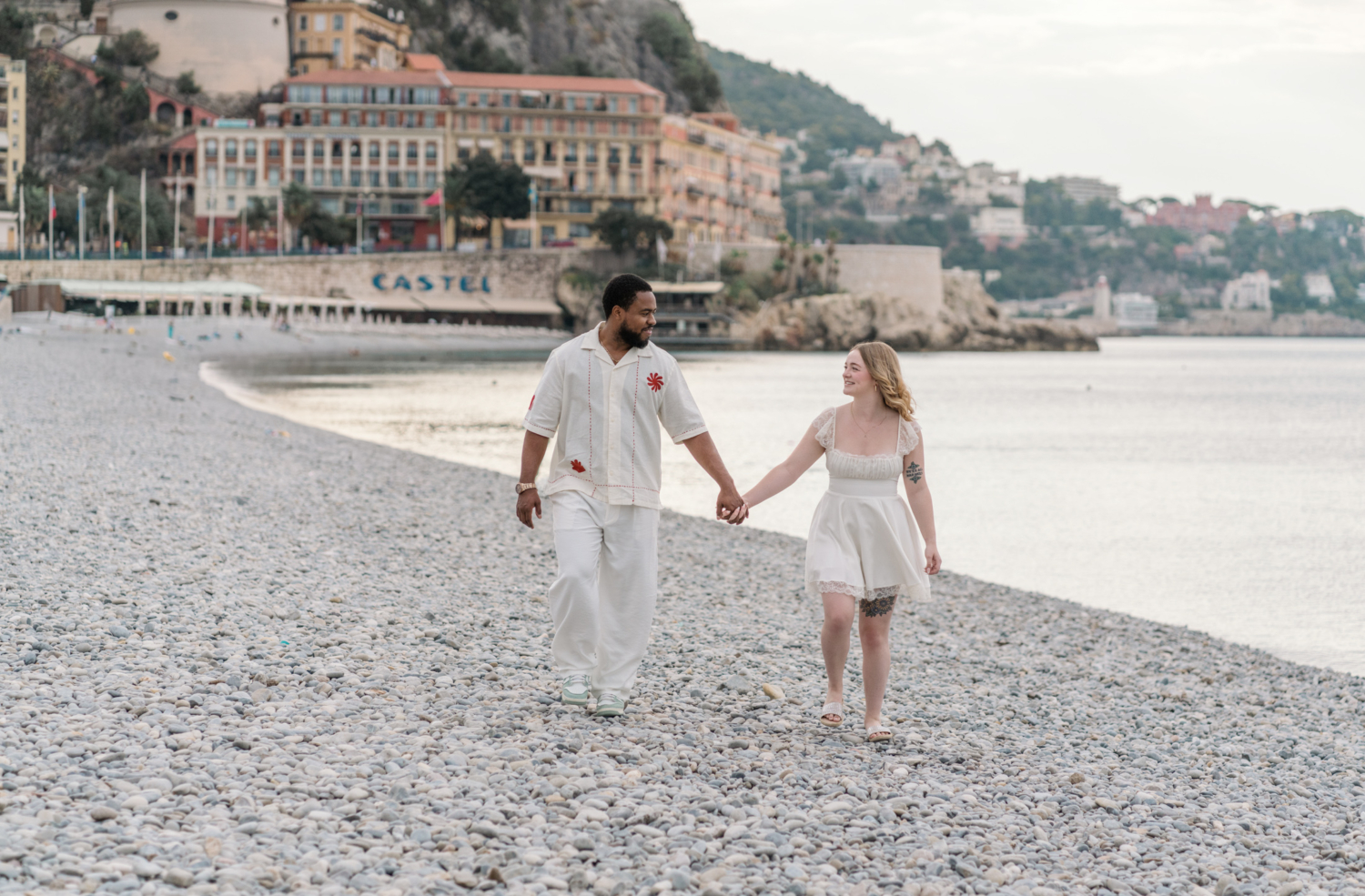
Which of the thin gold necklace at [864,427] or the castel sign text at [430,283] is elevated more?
the castel sign text at [430,283]

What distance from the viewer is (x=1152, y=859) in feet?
16.1

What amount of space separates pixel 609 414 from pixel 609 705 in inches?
49.5

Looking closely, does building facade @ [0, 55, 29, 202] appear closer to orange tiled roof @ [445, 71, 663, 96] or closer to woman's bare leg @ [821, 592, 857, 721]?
orange tiled roof @ [445, 71, 663, 96]

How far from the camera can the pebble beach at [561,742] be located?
424 cm

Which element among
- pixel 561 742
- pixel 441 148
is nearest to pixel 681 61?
pixel 441 148

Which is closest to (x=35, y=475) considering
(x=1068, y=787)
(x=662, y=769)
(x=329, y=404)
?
(x=662, y=769)

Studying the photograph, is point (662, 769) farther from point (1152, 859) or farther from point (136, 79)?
point (136, 79)

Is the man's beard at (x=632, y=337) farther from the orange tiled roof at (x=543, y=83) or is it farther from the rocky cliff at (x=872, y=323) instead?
the orange tiled roof at (x=543, y=83)

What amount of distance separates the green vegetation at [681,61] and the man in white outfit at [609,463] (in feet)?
427

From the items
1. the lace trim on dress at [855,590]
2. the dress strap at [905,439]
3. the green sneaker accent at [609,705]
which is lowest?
the green sneaker accent at [609,705]

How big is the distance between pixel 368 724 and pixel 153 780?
1104mm

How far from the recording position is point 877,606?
5.80 m

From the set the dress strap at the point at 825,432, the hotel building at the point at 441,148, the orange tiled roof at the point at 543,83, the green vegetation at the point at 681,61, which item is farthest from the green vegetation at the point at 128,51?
the dress strap at the point at 825,432

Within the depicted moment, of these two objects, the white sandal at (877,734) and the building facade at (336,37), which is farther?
the building facade at (336,37)
